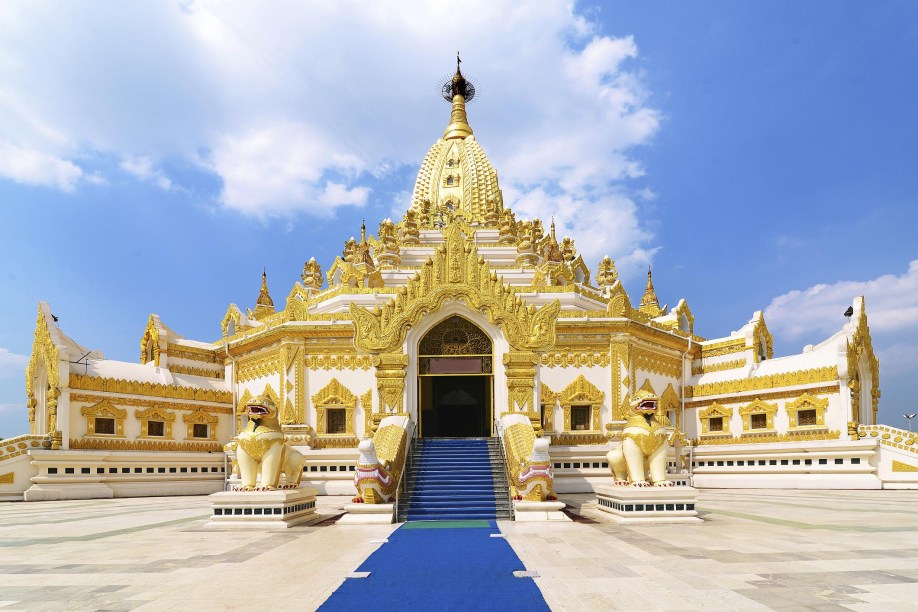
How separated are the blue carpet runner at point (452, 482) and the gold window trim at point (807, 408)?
491 inches

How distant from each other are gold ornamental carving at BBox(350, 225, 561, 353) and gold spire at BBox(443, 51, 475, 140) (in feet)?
71.4

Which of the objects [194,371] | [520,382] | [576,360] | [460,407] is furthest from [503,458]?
[194,371]

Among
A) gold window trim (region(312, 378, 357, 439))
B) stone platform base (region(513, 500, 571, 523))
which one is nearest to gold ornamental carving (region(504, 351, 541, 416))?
stone platform base (region(513, 500, 571, 523))

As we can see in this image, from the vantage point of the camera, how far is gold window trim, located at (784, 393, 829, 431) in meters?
22.5

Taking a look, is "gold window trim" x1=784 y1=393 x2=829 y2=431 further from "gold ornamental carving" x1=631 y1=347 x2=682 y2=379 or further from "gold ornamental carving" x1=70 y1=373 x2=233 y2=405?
"gold ornamental carving" x1=70 y1=373 x2=233 y2=405

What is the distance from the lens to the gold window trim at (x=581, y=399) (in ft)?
74.1

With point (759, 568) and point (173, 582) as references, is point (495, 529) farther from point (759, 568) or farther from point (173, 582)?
point (173, 582)

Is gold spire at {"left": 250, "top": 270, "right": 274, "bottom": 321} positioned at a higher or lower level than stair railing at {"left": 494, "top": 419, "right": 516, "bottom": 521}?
higher

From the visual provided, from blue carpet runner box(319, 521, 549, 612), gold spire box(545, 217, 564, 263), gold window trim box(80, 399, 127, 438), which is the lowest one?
blue carpet runner box(319, 521, 549, 612)

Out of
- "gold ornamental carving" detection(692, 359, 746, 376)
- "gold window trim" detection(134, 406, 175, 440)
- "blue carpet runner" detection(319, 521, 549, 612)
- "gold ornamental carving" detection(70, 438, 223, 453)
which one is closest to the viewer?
"blue carpet runner" detection(319, 521, 549, 612)

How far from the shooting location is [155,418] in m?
23.6

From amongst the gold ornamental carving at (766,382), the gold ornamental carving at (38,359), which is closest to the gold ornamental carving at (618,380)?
the gold ornamental carving at (766,382)

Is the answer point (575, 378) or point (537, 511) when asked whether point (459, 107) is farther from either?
point (537, 511)

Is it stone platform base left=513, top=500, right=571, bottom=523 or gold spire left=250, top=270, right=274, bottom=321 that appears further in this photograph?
gold spire left=250, top=270, right=274, bottom=321
